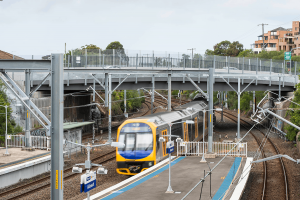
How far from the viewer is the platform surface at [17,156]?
68.9 feet

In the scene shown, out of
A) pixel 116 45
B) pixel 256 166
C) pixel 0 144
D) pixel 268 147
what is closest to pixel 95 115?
pixel 0 144

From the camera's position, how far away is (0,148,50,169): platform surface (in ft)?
68.9

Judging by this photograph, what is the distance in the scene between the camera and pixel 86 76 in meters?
37.9

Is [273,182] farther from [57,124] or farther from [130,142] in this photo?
[57,124]

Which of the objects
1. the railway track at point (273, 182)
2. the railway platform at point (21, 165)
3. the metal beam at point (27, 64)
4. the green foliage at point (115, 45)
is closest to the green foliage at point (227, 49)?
the green foliage at point (115, 45)

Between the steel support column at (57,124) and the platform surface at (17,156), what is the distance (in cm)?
1171

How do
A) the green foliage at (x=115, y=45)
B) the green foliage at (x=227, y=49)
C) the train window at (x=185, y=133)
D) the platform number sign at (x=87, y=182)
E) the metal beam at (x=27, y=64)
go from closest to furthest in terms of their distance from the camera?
the platform number sign at (x=87, y=182) → the metal beam at (x=27, y=64) → the train window at (x=185, y=133) → the green foliage at (x=115, y=45) → the green foliage at (x=227, y=49)

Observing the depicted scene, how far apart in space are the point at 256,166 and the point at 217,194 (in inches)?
424

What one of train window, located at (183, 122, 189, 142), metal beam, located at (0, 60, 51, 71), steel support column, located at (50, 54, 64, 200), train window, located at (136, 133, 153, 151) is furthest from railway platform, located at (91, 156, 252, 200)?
metal beam, located at (0, 60, 51, 71)

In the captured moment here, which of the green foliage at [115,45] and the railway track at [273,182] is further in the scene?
the green foliage at [115,45]

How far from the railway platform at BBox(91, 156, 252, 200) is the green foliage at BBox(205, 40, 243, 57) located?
88200mm

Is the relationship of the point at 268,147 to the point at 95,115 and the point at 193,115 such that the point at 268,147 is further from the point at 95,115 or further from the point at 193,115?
the point at 95,115

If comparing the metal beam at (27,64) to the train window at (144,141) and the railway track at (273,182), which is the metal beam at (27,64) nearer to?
the train window at (144,141)

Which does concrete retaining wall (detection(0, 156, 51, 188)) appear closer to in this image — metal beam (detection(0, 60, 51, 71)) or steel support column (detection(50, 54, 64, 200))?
metal beam (detection(0, 60, 51, 71))
